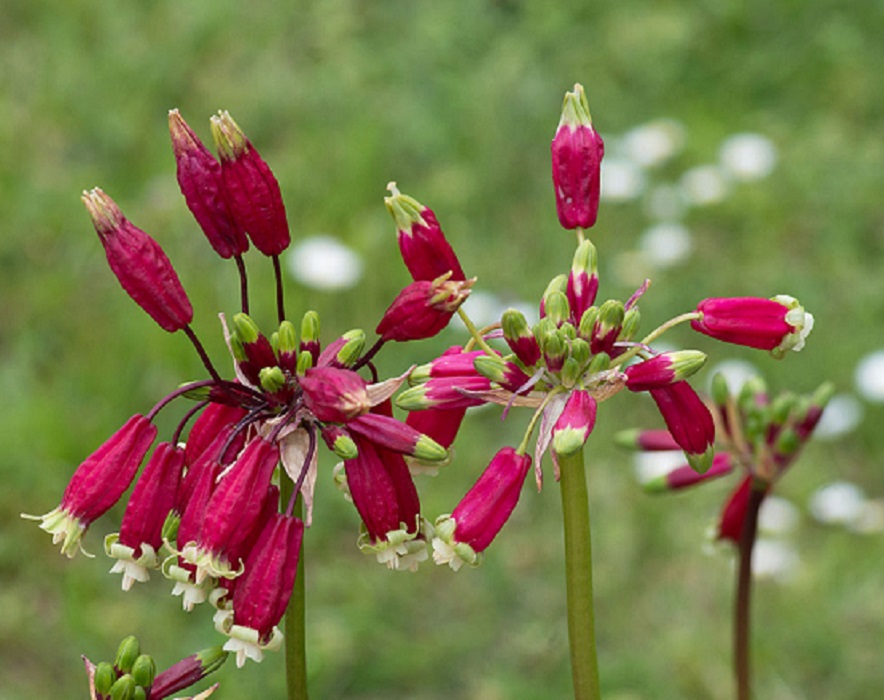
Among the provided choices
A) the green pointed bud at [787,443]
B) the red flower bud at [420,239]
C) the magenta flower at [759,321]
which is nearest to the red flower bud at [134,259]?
the red flower bud at [420,239]

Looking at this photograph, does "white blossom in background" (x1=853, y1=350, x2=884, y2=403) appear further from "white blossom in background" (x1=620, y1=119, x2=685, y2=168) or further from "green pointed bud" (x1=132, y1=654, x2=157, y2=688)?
"green pointed bud" (x1=132, y1=654, x2=157, y2=688)

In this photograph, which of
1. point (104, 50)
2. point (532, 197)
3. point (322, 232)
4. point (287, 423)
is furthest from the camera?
point (104, 50)

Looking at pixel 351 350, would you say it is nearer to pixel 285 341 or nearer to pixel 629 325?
pixel 285 341

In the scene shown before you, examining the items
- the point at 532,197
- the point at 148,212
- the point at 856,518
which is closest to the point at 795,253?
the point at 532,197

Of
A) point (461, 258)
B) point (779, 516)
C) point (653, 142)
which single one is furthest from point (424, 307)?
point (653, 142)

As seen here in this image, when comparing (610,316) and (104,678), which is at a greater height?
(610,316)

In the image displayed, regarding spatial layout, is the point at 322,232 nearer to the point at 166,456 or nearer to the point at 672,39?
the point at 672,39

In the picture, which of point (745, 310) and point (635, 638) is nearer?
point (745, 310)
